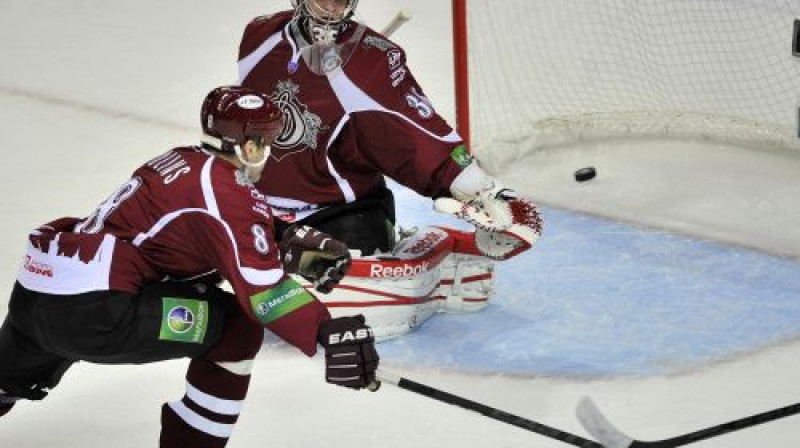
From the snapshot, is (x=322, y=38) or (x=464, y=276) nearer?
(x=322, y=38)

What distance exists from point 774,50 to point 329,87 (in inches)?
95.8

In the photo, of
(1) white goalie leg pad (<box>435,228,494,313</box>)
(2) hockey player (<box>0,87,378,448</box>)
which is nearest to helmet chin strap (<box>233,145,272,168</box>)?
(2) hockey player (<box>0,87,378,448</box>)

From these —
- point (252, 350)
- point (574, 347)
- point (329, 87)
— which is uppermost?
point (329, 87)

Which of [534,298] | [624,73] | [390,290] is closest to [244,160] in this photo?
[390,290]

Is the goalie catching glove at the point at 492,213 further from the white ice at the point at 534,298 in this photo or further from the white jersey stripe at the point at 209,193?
the white jersey stripe at the point at 209,193

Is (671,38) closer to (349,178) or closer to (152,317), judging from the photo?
(349,178)

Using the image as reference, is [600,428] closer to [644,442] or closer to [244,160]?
[644,442]

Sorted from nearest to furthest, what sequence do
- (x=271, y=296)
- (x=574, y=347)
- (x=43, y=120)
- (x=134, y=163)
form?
(x=271, y=296)
(x=574, y=347)
(x=134, y=163)
(x=43, y=120)

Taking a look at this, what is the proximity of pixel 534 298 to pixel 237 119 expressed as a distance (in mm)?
1428

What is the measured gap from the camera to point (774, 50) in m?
5.94

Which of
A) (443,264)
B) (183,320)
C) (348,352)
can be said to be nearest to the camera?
(348,352)

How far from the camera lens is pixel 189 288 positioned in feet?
10.4

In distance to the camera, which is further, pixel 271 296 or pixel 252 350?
pixel 252 350

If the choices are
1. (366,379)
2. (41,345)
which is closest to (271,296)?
(366,379)
